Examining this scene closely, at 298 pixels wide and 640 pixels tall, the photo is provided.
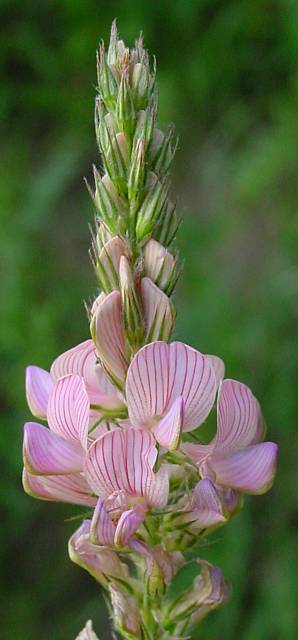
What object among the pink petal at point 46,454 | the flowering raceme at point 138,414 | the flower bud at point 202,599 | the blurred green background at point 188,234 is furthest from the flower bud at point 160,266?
the blurred green background at point 188,234

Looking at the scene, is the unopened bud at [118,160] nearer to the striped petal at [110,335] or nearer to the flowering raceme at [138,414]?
the flowering raceme at [138,414]

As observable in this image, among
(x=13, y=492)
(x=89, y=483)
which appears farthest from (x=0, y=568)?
(x=89, y=483)

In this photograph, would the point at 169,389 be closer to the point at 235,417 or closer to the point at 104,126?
the point at 235,417

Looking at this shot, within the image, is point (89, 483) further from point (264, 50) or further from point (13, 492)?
point (264, 50)

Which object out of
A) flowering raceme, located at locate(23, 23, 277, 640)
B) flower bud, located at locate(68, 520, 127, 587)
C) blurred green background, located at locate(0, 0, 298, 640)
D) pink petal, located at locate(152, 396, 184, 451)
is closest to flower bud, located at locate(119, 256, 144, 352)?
flowering raceme, located at locate(23, 23, 277, 640)

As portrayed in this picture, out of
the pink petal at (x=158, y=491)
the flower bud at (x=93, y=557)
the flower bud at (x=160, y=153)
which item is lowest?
the flower bud at (x=93, y=557)
